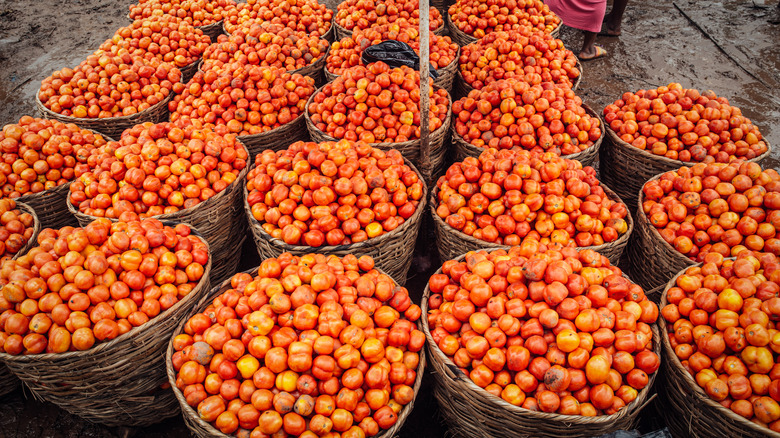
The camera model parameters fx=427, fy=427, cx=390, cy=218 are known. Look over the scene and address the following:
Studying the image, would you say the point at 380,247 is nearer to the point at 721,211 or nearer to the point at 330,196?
the point at 330,196

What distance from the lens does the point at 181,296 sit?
2.50 meters

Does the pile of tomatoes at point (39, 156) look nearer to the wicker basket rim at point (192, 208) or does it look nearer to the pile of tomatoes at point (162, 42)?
the wicker basket rim at point (192, 208)

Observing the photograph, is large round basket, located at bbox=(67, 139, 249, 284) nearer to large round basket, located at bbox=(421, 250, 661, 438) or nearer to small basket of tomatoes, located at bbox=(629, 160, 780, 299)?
large round basket, located at bbox=(421, 250, 661, 438)

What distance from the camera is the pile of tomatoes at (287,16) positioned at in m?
5.32

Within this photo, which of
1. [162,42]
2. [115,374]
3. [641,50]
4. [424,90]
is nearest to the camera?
[115,374]

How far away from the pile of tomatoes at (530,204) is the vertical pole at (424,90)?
593mm

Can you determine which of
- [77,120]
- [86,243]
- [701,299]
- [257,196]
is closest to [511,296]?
[701,299]

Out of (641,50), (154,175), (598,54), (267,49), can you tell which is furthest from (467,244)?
(641,50)

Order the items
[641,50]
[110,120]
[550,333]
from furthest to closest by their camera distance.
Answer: [641,50] → [110,120] → [550,333]

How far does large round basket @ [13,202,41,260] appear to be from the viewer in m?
2.82

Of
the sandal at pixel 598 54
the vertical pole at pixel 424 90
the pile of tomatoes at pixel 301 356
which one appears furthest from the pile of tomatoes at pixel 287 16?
the pile of tomatoes at pixel 301 356

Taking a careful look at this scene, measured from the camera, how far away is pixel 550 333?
209cm

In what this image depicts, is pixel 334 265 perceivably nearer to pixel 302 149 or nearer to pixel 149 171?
pixel 302 149

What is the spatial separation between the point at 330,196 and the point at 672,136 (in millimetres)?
2848
